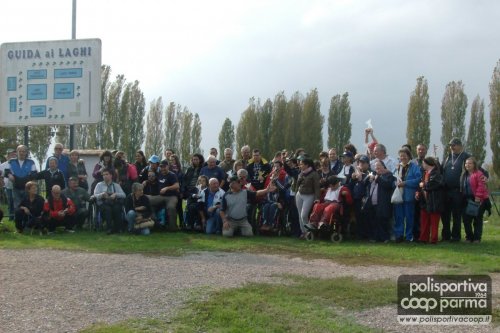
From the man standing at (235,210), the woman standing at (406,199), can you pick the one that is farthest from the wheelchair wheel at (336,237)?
the man standing at (235,210)

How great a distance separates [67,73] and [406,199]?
10.4 meters

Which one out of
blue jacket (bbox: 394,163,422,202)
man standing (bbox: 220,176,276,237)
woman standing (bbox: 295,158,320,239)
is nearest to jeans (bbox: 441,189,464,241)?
blue jacket (bbox: 394,163,422,202)

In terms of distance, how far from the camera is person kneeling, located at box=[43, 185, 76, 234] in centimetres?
1424

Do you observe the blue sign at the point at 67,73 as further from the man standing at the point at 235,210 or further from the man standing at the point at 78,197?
the man standing at the point at 235,210

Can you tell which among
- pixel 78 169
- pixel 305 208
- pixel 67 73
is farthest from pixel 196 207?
pixel 67 73

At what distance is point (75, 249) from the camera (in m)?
11.6

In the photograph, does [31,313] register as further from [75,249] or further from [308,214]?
[308,214]

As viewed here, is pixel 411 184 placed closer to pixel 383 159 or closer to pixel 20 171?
pixel 383 159

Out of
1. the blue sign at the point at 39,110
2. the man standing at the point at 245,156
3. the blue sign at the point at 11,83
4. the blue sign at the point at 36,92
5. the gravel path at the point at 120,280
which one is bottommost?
the gravel path at the point at 120,280

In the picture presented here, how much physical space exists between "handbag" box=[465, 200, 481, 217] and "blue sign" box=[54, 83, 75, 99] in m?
11.2

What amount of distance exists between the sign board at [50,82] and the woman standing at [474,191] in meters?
10.3

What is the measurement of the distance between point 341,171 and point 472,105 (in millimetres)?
38681

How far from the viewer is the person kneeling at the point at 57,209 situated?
14.2 m

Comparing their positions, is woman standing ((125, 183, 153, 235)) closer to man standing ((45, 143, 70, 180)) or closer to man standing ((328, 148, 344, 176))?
man standing ((45, 143, 70, 180))
